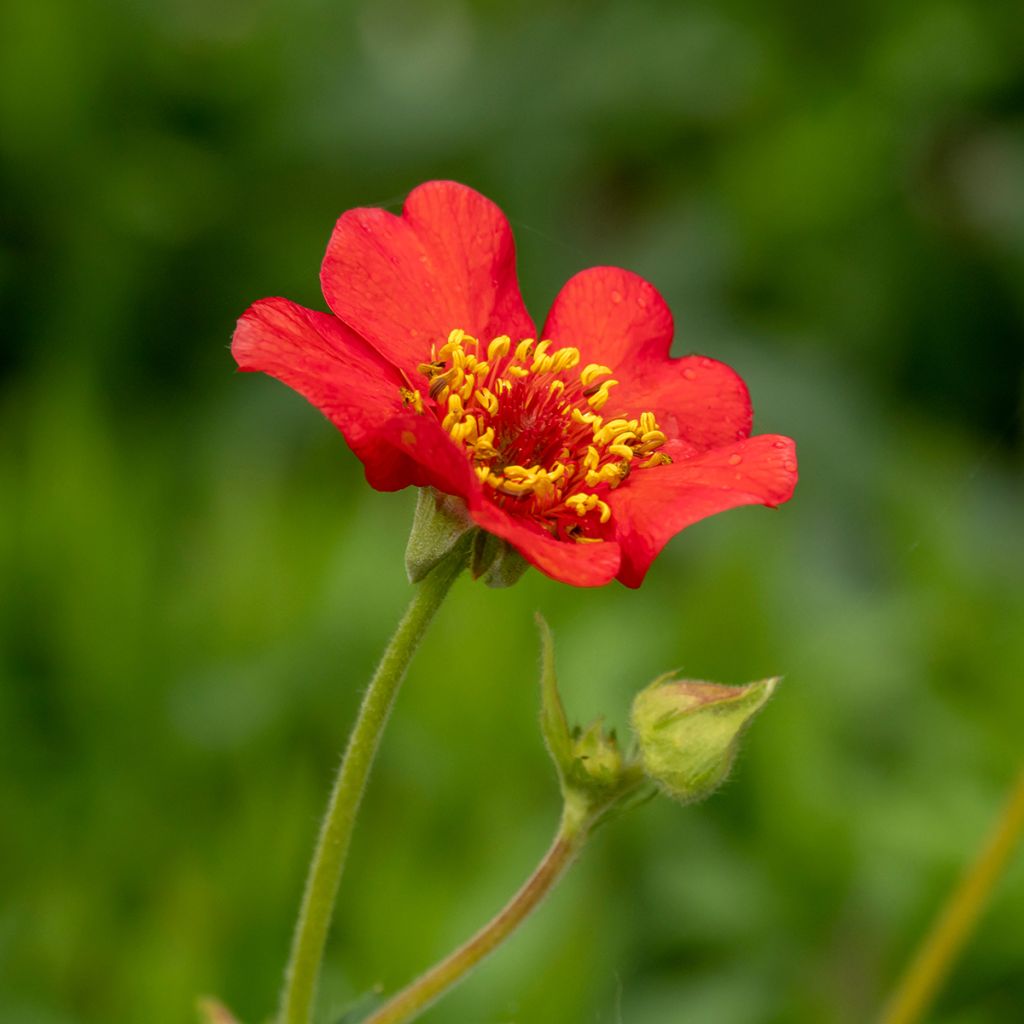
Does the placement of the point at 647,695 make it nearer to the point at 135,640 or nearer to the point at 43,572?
the point at 135,640

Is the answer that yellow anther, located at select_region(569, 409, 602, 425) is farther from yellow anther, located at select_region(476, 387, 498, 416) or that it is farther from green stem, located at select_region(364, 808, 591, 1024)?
green stem, located at select_region(364, 808, 591, 1024)

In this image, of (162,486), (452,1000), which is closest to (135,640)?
(162,486)

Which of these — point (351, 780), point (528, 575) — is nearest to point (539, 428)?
point (351, 780)

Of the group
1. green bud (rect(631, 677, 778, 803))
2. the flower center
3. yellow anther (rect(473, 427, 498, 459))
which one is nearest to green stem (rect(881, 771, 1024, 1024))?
green bud (rect(631, 677, 778, 803))

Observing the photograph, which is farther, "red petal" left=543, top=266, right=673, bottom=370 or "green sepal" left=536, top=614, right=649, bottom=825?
"red petal" left=543, top=266, right=673, bottom=370

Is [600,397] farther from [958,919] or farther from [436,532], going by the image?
[958,919]

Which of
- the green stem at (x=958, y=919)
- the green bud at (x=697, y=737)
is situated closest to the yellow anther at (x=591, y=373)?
the green bud at (x=697, y=737)

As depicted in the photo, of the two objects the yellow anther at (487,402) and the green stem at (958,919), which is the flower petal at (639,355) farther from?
the green stem at (958,919)
